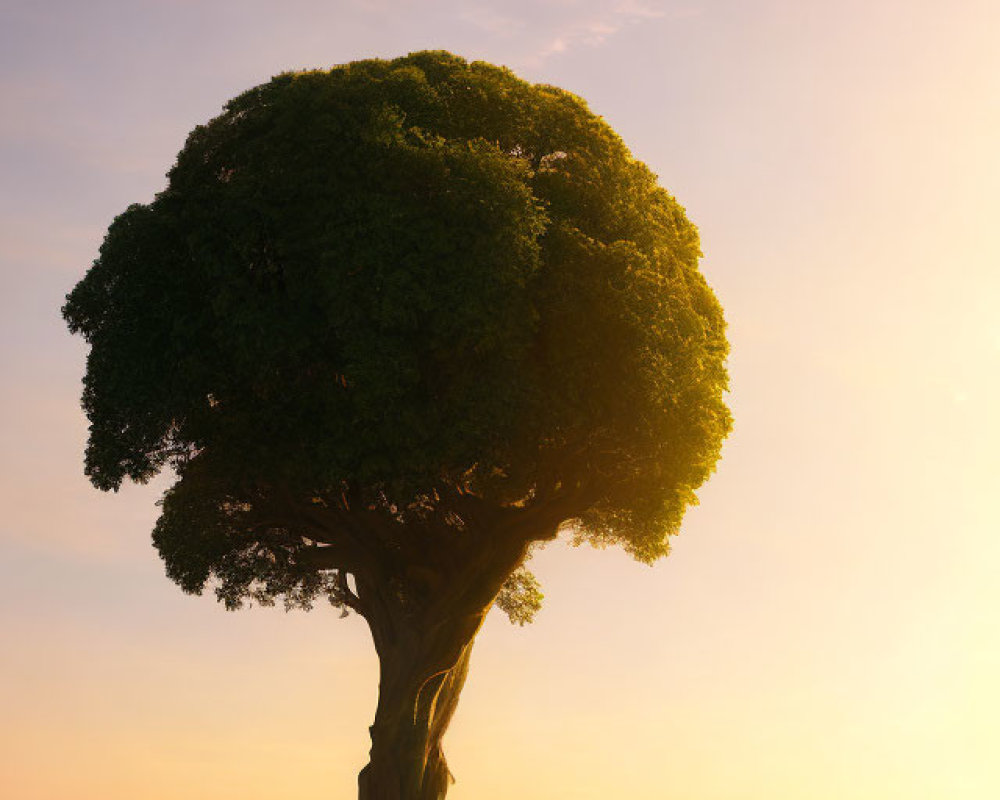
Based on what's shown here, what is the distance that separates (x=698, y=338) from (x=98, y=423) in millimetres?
14273

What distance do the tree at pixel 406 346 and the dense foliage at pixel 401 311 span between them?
0.21ft

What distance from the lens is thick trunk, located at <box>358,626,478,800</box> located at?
3059 centimetres

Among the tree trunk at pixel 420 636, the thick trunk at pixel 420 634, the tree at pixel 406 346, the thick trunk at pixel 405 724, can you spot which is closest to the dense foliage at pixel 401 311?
the tree at pixel 406 346

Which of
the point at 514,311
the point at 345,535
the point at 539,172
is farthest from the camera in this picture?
the point at 345,535

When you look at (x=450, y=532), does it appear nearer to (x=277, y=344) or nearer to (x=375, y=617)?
(x=375, y=617)

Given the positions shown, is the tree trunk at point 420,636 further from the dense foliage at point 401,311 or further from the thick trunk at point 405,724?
the dense foliage at point 401,311

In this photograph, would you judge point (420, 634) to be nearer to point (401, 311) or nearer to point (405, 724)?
point (405, 724)

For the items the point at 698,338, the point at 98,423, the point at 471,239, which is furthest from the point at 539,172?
the point at 98,423

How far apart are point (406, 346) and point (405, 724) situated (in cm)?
991

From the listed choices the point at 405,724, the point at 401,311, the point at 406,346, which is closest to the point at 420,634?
the point at 405,724

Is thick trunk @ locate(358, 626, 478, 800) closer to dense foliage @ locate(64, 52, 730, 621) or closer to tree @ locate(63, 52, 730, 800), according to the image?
tree @ locate(63, 52, 730, 800)

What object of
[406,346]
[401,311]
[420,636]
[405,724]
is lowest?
[405,724]

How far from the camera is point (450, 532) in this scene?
31250mm

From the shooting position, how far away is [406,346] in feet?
87.1
